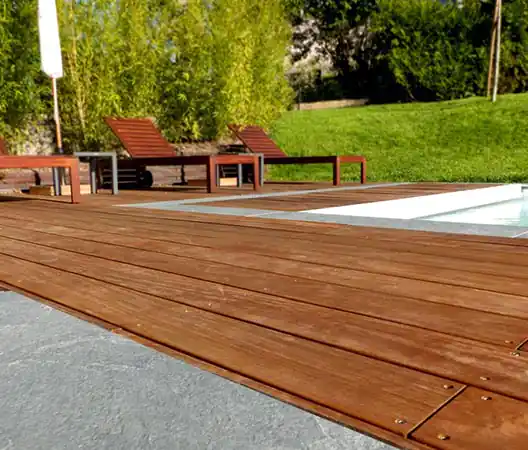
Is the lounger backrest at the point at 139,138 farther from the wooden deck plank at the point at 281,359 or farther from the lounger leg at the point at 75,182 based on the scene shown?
the wooden deck plank at the point at 281,359

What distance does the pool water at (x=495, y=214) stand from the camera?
524cm

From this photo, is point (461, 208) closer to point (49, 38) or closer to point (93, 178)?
point (93, 178)

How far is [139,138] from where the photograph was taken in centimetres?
673

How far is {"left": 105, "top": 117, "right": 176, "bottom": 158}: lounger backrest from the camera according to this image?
653 cm

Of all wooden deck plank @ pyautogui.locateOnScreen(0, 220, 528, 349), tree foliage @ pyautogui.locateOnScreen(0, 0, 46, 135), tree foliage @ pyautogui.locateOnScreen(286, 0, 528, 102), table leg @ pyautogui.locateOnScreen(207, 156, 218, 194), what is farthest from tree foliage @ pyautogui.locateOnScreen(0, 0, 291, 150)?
tree foliage @ pyautogui.locateOnScreen(286, 0, 528, 102)

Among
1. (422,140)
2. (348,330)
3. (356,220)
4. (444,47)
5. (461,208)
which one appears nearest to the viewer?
(348,330)

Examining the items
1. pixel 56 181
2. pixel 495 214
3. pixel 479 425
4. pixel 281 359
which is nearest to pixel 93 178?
pixel 56 181

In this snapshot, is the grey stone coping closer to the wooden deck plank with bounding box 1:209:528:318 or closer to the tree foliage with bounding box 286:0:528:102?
the wooden deck plank with bounding box 1:209:528:318

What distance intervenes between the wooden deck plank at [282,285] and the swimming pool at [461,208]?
1657mm

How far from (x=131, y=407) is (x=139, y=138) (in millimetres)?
6088

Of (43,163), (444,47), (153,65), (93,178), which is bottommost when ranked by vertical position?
(93,178)

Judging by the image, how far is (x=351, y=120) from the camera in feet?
47.6

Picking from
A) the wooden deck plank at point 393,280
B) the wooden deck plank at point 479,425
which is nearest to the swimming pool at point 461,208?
the wooden deck plank at point 393,280

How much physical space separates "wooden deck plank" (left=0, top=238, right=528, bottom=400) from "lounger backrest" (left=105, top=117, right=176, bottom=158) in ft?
15.4
